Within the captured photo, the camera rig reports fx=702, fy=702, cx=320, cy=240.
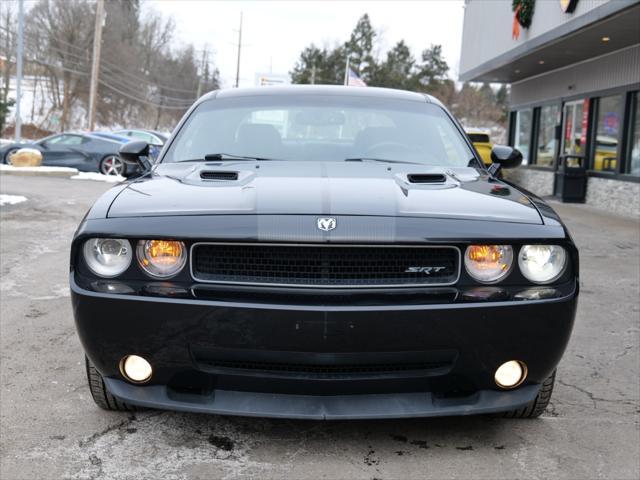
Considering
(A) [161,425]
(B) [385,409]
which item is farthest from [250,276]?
(A) [161,425]

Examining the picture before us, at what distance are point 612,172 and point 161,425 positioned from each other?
1415 cm

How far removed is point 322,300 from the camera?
7.86 feet

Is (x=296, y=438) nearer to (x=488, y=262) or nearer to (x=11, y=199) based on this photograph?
(x=488, y=262)

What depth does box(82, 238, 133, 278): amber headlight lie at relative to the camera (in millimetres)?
2494

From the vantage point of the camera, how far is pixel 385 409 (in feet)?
8.14

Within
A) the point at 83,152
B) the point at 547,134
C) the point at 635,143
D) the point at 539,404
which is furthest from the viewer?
the point at 547,134

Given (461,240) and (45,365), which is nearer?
(461,240)

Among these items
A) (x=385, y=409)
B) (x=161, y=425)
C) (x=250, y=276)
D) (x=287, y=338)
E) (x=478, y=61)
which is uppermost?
(x=478, y=61)

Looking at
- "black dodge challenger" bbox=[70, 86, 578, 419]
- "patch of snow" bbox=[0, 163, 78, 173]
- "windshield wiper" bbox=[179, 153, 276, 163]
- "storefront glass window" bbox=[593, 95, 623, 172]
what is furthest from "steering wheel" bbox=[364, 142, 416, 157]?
"patch of snow" bbox=[0, 163, 78, 173]

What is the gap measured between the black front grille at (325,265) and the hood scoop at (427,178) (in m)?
0.60

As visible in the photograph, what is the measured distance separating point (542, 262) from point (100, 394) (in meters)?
1.86

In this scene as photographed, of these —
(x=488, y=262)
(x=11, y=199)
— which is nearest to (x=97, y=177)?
(x=11, y=199)

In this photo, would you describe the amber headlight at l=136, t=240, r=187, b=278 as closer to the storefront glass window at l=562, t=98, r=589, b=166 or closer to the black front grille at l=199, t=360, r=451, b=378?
the black front grille at l=199, t=360, r=451, b=378

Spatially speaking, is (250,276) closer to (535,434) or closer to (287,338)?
(287,338)
